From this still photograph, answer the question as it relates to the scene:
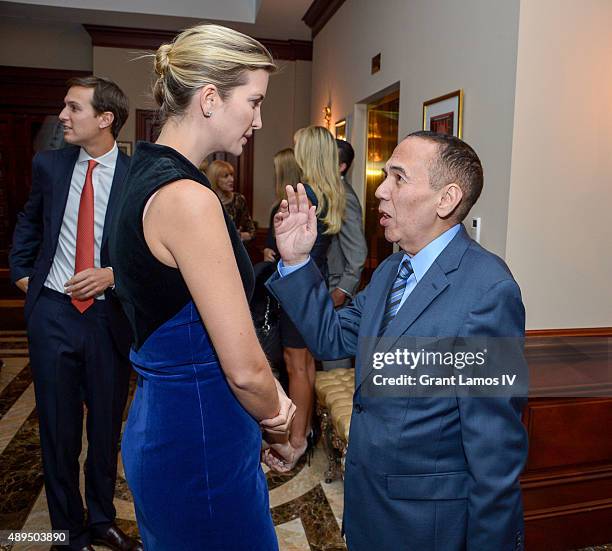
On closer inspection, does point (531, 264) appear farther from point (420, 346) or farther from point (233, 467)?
point (233, 467)

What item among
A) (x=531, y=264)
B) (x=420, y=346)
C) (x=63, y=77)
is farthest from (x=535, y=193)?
(x=63, y=77)

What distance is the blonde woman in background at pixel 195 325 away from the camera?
1.19 metres

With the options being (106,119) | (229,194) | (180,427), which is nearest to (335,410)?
(106,119)

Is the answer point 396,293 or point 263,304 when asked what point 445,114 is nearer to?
point 263,304

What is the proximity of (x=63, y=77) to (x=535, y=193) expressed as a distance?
760 centimetres

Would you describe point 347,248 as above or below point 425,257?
below

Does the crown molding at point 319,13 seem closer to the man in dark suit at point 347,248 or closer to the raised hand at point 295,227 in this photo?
the man in dark suit at point 347,248

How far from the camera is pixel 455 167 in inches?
62.0

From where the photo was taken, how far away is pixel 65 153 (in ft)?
8.30

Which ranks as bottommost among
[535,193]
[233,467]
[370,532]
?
[370,532]

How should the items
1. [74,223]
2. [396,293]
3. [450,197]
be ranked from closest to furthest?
[450,197], [396,293], [74,223]

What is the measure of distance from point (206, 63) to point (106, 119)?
4.34 feet

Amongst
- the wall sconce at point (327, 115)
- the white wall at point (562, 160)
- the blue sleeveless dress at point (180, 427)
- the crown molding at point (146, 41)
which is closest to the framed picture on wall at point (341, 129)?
the wall sconce at point (327, 115)

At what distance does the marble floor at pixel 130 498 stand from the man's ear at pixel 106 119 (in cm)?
188
